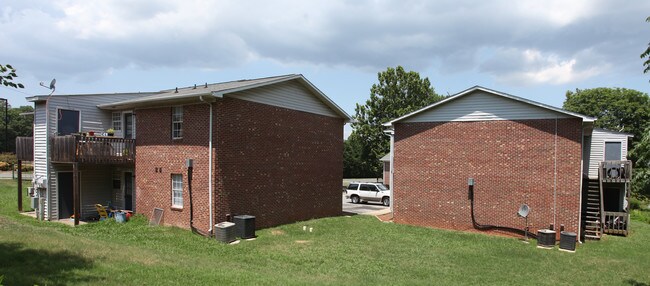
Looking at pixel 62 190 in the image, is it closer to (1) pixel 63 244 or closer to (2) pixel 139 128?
(2) pixel 139 128

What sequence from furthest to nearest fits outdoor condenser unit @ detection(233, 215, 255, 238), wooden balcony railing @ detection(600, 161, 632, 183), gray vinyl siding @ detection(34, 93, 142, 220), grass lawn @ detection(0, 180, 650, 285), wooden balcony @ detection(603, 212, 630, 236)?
wooden balcony railing @ detection(600, 161, 632, 183), wooden balcony @ detection(603, 212, 630, 236), gray vinyl siding @ detection(34, 93, 142, 220), outdoor condenser unit @ detection(233, 215, 255, 238), grass lawn @ detection(0, 180, 650, 285)

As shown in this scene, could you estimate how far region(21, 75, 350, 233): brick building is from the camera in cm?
1600

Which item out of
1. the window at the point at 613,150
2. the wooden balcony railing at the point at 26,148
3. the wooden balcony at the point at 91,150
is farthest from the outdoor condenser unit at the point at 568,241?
the wooden balcony railing at the point at 26,148

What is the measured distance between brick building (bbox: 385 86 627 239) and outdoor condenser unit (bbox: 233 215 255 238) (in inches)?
297

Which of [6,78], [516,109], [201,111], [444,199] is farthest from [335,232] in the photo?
[6,78]

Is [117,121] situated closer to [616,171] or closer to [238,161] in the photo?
[238,161]

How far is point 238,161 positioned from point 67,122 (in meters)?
8.52

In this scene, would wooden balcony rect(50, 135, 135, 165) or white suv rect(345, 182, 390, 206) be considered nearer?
wooden balcony rect(50, 135, 135, 165)

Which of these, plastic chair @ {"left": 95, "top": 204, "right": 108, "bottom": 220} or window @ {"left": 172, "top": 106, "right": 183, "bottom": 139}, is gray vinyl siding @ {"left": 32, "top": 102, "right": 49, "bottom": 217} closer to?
plastic chair @ {"left": 95, "top": 204, "right": 108, "bottom": 220}

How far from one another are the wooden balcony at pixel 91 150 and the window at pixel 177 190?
2833 millimetres

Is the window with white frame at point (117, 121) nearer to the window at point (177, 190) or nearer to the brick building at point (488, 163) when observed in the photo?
the window at point (177, 190)

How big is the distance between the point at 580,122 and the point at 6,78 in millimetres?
17726

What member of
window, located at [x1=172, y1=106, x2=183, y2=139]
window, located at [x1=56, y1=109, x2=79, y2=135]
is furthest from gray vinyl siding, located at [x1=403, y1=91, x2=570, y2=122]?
window, located at [x1=56, y1=109, x2=79, y2=135]

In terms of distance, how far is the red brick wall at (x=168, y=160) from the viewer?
16.0m
